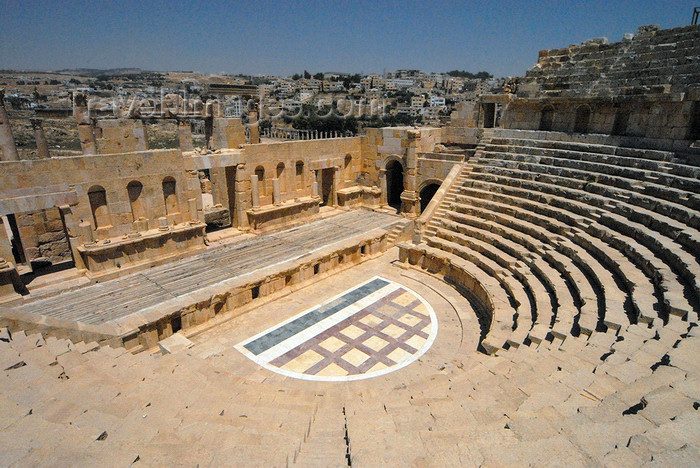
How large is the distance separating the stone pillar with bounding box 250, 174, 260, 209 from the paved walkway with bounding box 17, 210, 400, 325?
1289 mm

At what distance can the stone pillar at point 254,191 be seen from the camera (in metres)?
14.6

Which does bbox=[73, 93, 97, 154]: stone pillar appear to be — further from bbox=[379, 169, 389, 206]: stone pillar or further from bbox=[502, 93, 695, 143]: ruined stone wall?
bbox=[502, 93, 695, 143]: ruined stone wall

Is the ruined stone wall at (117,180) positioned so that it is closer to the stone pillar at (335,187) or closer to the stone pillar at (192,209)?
the stone pillar at (192,209)

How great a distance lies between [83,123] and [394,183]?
12.6 meters

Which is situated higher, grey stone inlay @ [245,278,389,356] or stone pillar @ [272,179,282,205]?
stone pillar @ [272,179,282,205]

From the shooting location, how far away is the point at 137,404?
5.45 m

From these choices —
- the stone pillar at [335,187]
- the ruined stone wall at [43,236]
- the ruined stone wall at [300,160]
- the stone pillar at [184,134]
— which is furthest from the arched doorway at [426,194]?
the ruined stone wall at [43,236]

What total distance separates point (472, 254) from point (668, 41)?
1019 cm

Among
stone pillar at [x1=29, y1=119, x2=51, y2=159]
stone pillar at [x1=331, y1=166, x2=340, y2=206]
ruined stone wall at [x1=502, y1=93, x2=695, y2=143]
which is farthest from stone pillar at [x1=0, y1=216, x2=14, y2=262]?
ruined stone wall at [x1=502, y1=93, x2=695, y2=143]

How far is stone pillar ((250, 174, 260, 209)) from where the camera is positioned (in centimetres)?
1458

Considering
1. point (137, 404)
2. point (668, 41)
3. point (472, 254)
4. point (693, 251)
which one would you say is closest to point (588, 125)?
point (668, 41)

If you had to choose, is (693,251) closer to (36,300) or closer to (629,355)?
(629,355)

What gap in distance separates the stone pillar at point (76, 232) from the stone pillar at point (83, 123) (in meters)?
1.90

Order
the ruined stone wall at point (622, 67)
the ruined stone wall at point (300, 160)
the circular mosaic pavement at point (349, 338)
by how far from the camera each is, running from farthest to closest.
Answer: the ruined stone wall at point (300, 160) → the ruined stone wall at point (622, 67) → the circular mosaic pavement at point (349, 338)
